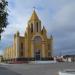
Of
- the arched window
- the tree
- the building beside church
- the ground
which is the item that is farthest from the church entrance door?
the tree

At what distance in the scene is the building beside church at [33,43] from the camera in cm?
10350

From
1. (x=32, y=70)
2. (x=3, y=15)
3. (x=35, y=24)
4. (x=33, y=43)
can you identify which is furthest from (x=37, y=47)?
(x=3, y=15)

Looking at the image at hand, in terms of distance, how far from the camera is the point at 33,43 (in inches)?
4102

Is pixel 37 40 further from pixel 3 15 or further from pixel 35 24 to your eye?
pixel 3 15

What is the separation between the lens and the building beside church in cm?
10350

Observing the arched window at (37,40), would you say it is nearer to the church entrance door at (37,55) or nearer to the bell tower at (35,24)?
the bell tower at (35,24)

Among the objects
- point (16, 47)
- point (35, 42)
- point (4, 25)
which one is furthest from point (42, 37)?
point (4, 25)

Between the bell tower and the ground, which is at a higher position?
the bell tower

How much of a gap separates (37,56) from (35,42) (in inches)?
209

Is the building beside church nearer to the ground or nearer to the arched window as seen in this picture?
the arched window

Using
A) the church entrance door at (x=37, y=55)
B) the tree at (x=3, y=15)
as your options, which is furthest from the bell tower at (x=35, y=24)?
the tree at (x=3, y=15)

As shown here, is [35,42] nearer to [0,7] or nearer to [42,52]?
[42,52]

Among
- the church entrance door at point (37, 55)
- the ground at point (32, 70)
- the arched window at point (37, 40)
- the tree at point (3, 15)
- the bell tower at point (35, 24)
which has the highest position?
the bell tower at point (35, 24)

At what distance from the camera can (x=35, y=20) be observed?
349 feet
